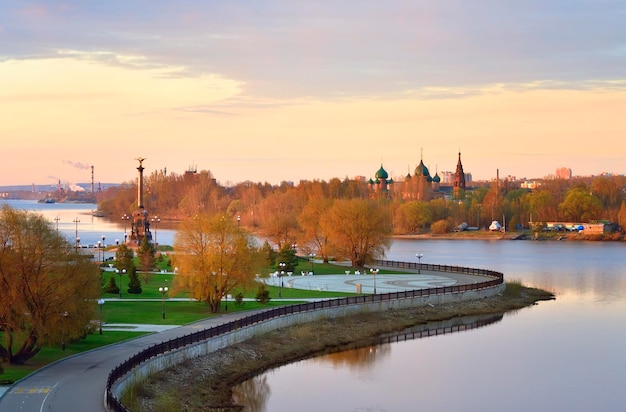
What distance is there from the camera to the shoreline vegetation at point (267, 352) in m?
34.9

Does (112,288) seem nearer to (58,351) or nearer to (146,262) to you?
(146,262)

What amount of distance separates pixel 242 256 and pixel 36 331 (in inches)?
736

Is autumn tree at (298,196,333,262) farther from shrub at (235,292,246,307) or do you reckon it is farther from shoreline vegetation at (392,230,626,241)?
shoreline vegetation at (392,230,626,241)

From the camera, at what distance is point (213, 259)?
5272cm

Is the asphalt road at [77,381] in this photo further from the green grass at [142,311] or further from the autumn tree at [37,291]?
the autumn tree at [37,291]

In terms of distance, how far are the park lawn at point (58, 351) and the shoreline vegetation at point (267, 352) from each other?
4038 millimetres

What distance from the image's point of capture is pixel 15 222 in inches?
1463

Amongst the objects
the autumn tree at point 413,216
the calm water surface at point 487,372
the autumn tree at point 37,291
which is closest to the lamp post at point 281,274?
the calm water surface at point 487,372

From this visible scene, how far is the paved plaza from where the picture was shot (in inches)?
2601

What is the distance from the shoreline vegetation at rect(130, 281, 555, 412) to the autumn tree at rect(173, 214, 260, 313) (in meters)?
5.14

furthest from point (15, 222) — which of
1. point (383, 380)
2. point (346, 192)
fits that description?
point (346, 192)

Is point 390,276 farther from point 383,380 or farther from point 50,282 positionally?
point 50,282

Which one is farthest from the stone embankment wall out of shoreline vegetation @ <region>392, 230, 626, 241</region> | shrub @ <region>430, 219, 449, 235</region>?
shrub @ <region>430, 219, 449, 235</region>

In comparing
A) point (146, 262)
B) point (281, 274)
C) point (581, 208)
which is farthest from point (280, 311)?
point (581, 208)
